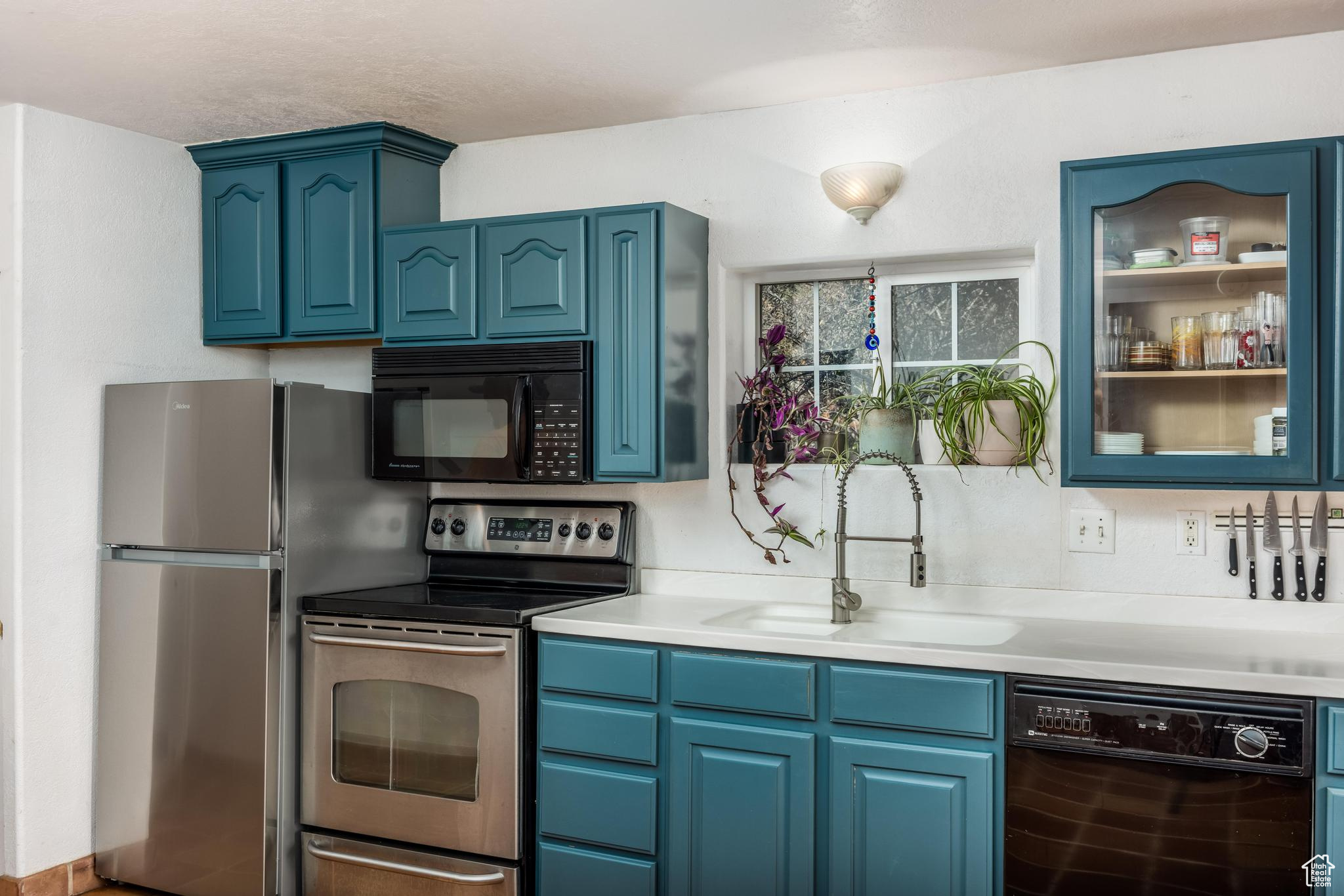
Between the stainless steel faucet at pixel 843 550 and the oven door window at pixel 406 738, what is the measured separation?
975mm

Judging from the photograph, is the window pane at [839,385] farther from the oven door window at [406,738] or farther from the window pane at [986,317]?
the oven door window at [406,738]

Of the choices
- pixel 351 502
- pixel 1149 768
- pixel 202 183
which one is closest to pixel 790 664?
pixel 1149 768

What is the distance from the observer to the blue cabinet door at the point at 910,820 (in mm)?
2318

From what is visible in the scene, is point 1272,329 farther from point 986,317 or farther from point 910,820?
point 910,820

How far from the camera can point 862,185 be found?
2926 millimetres

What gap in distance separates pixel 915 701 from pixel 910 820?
259 mm

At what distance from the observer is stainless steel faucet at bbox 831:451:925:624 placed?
278 centimetres

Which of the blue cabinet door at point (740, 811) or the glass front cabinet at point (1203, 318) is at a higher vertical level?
the glass front cabinet at point (1203, 318)

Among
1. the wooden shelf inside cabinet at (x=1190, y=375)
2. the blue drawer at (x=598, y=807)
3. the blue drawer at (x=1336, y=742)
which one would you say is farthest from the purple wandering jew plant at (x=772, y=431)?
the blue drawer at (x=1336, y=742)

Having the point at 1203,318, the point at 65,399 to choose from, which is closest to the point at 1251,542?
the point at 1203,318

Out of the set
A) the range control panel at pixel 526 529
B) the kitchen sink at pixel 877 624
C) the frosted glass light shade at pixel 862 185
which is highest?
the frosted glass light shade at pixel 862 185

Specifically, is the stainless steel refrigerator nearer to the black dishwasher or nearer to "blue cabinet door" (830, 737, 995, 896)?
"blue cabinet door" (830, 737, 995, 896)

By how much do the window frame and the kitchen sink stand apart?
66 cm

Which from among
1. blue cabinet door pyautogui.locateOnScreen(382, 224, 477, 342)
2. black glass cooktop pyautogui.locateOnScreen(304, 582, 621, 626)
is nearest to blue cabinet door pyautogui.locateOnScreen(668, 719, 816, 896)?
black glass cooktop pyautogui.locateOnScreen(304, 582, 621, 626)
